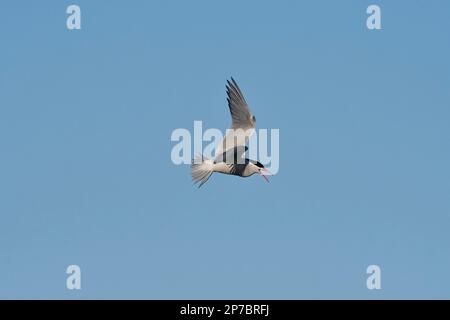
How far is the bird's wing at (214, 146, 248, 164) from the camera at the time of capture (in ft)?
67.0

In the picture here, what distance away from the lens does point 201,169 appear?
798 inches

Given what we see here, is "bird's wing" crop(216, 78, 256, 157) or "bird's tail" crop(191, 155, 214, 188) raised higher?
"bird's wing" crop(216, 78, 256, 157)

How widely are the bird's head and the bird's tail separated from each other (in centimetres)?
92

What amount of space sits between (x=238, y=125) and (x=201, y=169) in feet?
3.96

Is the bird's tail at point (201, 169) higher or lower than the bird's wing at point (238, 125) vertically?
lower

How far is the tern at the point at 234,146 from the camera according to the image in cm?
2030

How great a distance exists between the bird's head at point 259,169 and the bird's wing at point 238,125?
0.57m

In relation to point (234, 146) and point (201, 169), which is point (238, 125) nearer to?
point (234, 146)

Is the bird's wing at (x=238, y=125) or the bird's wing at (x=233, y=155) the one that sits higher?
the bird's wing at (x=238, y=125)

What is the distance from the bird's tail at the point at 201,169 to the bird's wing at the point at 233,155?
0.21m

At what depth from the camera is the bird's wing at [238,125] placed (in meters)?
20.3
